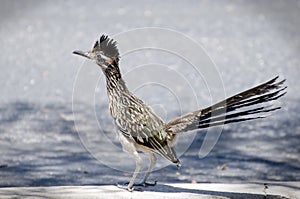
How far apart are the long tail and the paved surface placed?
0.56 meters

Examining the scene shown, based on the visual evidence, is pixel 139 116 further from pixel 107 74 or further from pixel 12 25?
pixel 12 25

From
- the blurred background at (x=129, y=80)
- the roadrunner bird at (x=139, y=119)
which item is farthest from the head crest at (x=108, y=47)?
the blurred background at (x=129, y=80)

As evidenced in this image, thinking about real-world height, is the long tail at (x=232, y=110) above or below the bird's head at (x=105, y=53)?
below

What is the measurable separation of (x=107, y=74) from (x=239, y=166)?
121 inches

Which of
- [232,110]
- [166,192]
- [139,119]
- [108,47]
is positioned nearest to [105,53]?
[108,47]

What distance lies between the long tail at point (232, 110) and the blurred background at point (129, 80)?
195 centimetres

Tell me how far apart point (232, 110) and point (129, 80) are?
5526 mm

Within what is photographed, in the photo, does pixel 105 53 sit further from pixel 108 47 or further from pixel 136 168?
pixel 136 168

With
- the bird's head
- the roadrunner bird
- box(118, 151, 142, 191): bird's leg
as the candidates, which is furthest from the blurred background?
the bird's head

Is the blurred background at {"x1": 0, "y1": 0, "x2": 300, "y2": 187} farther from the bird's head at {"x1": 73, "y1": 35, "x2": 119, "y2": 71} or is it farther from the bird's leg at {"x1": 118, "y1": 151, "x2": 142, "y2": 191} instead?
the bird's head at {"x1": 73, "y1": 35, "x2": 119, "y2": 71}

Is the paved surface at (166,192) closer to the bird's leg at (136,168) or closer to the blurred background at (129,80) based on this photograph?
the bird's leg at (136,168)

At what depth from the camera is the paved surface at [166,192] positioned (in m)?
5.73

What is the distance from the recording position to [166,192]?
6012 mm

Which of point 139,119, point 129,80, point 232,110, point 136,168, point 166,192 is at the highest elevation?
point 129,80
